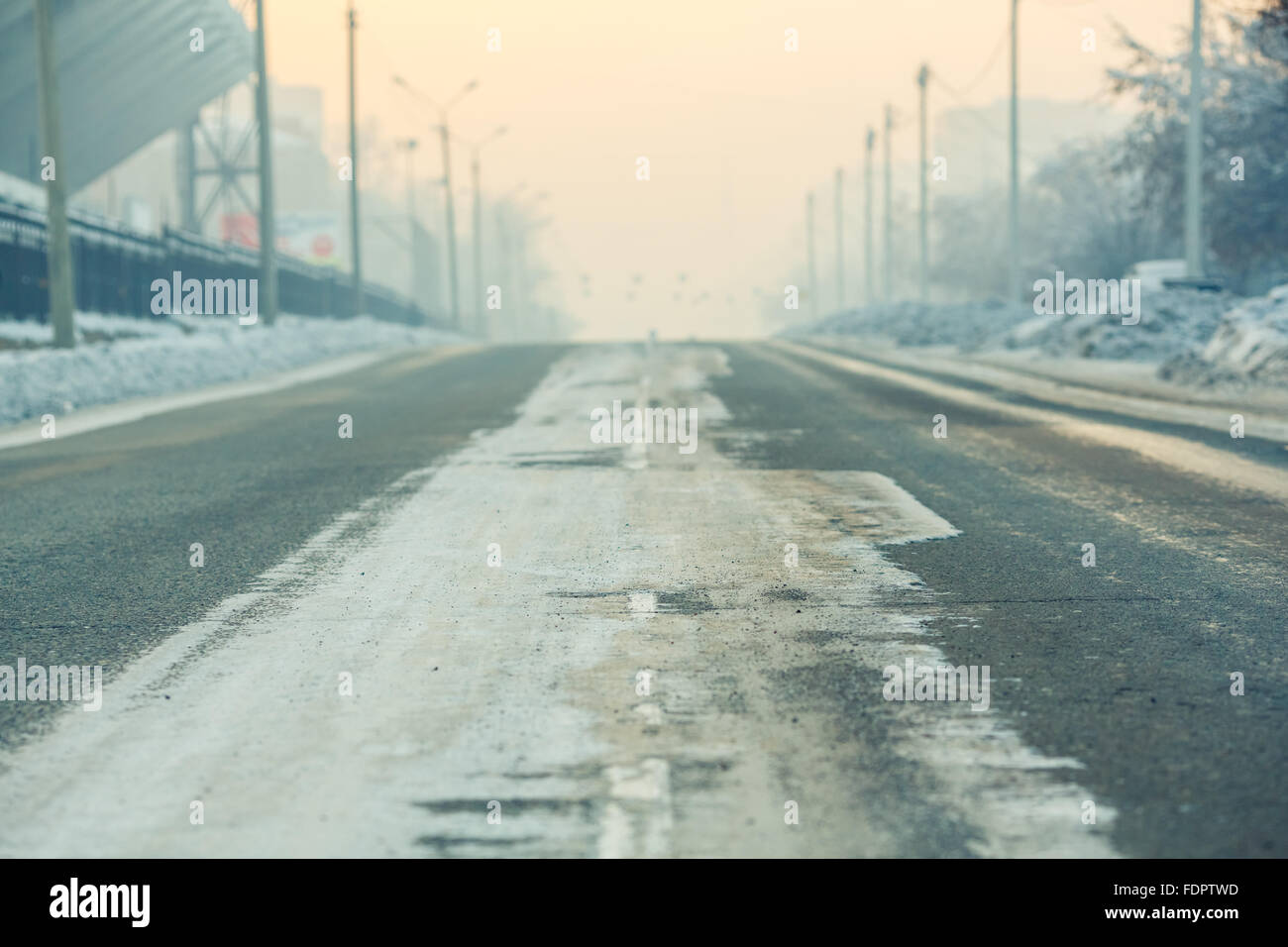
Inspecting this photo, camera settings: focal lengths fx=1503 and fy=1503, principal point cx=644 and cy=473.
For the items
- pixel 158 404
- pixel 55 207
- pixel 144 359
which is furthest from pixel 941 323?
pixel 158 404

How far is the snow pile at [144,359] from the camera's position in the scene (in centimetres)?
1783

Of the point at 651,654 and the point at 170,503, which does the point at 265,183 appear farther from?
the point at 651,654

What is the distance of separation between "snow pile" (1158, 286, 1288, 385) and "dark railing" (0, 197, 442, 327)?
20.2 m

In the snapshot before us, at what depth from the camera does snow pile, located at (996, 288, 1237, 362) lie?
24.6 m

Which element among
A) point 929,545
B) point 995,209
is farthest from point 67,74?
point 929,545

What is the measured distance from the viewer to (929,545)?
7352 millimetres

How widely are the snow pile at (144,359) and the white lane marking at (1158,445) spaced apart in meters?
10.5

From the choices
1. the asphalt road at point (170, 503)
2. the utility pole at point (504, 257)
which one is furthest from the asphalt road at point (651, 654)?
the utility pole at point (504, 257)

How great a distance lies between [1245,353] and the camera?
722 inches

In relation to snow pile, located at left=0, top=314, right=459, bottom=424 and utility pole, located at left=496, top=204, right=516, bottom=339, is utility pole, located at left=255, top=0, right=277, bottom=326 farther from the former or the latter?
utility pole, located at left=496, top=204, right=516, bottom=339

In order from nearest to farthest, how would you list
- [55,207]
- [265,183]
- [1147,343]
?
1. [55,207]
2. [1147,343]
3. [265,183]

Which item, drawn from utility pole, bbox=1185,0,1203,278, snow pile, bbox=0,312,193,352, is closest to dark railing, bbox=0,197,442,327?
snow pile, bbox=0,312,193,352

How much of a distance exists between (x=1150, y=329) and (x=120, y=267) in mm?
22840

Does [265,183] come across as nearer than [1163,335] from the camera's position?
No
